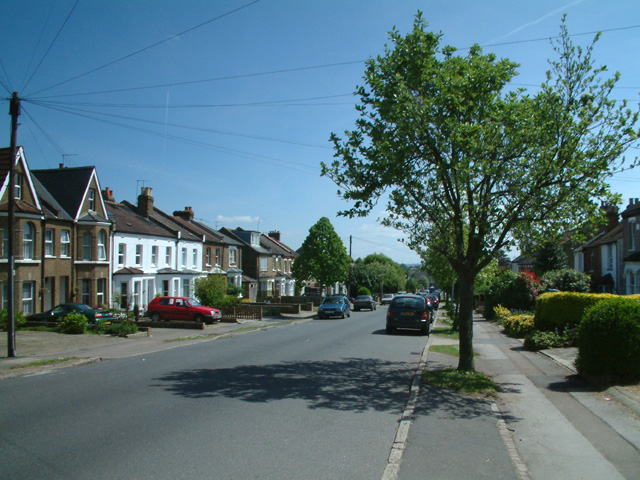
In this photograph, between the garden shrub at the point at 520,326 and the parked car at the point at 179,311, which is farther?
the parked car at the point at 179,311

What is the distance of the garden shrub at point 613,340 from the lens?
977 centimetres

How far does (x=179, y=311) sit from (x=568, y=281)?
2279 cm

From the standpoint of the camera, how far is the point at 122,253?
112ft

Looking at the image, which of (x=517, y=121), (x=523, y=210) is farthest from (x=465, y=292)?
(x=517, y=121)

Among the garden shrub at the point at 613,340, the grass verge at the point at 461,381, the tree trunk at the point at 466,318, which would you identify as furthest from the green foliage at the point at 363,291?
the garden shrub at the point at 613,340

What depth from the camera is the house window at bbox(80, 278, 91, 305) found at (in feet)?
99.7

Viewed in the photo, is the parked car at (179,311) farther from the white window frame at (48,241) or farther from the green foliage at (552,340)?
the green foliage at (552,340)

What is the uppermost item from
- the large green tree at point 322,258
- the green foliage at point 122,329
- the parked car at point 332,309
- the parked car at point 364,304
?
the large green tree at point 322,258

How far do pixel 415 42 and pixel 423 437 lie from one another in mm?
7825

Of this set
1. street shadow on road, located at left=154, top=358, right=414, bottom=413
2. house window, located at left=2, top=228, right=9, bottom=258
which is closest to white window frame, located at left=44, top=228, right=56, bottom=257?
house window, located at left=2, top=228, right=9, bottom=258

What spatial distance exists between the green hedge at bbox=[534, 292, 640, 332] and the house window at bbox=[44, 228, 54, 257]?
24293 millimetres

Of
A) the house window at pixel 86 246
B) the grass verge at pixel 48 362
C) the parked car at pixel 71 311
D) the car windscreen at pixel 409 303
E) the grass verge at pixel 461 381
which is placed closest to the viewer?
the grass verge at pixel 461 381

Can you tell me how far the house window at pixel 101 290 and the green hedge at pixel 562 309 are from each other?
24790mm

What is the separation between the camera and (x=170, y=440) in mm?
6555
